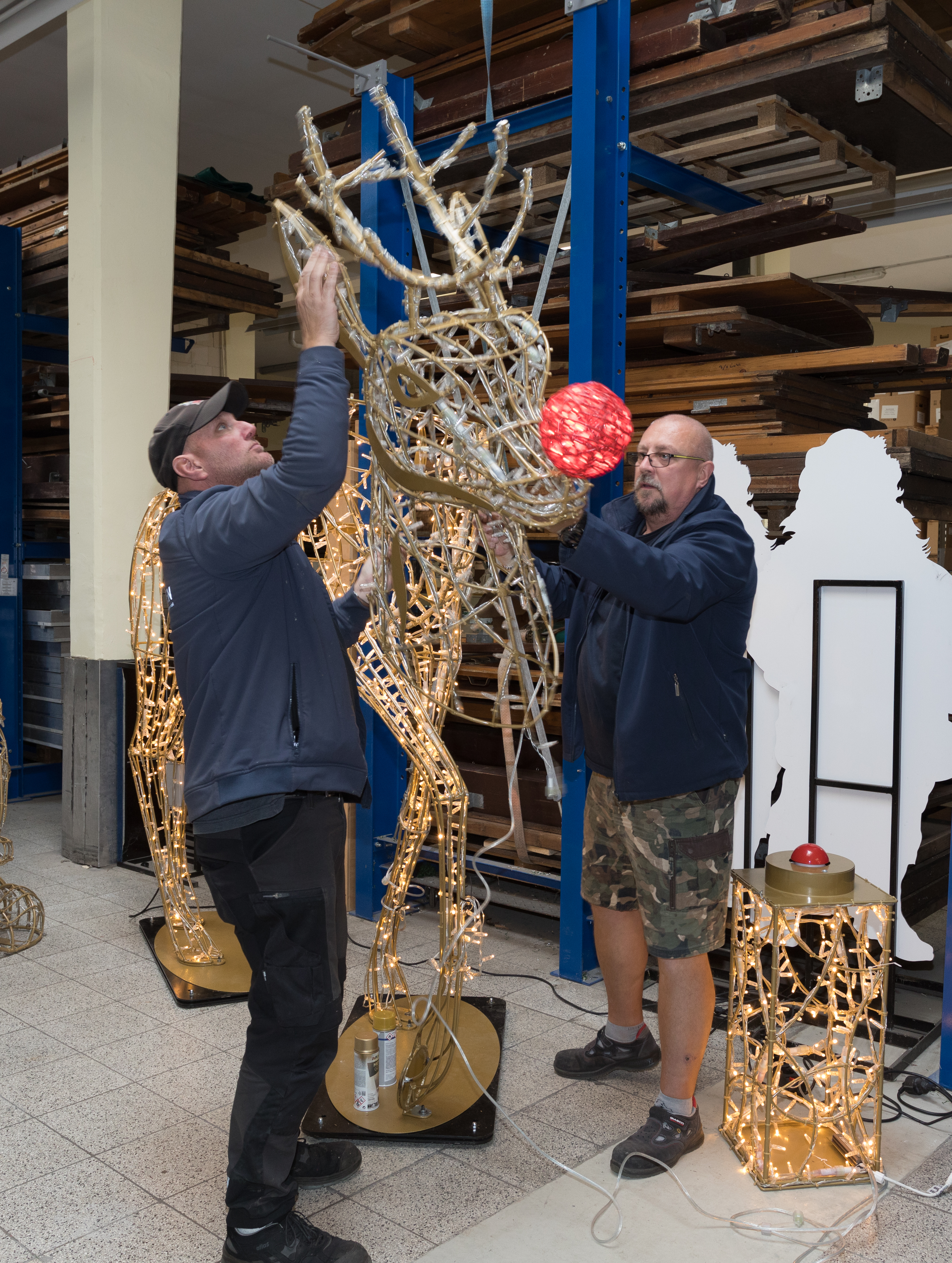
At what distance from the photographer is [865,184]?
17.0ft

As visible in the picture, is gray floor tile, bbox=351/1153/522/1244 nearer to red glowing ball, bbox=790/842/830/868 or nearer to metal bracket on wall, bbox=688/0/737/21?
red glowing ball, bbox=790/842/830/868

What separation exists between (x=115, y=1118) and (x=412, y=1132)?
788 millimetres

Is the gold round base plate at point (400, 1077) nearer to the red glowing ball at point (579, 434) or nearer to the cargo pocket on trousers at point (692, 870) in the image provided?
the cargo pocket on trousers at point (692, 870)

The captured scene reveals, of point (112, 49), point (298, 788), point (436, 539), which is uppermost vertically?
point (112, 49)

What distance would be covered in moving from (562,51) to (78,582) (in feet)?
10.9

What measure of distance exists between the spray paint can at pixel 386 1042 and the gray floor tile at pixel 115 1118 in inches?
20.6

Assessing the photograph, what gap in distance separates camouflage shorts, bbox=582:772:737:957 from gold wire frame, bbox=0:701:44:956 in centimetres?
252

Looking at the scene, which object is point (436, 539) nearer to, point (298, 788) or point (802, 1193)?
point (298, 788)

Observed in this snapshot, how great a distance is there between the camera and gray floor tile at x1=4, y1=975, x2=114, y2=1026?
11.0 feet

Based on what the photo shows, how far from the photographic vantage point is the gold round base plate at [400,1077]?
2646mm

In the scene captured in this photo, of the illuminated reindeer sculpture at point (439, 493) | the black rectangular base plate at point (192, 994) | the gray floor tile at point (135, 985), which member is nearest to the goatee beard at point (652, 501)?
the illuminated reindeer sculpture at point (439, 493)

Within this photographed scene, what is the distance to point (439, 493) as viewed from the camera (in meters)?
1.80

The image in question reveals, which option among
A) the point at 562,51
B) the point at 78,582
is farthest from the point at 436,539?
the point at 78,582

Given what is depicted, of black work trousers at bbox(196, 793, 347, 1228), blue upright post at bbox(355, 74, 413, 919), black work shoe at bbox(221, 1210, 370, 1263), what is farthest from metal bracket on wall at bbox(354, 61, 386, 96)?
black work shoe at bbox(221, 1210, 370, 1263)
